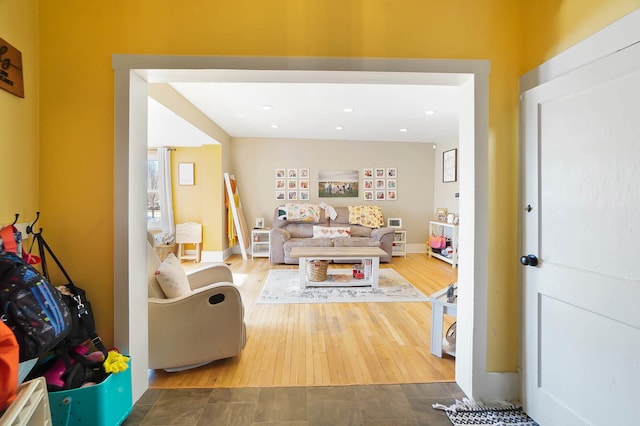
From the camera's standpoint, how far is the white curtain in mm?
5469

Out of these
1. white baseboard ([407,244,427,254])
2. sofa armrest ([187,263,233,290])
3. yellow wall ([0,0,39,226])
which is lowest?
white baseboard ([407,244,427,254])

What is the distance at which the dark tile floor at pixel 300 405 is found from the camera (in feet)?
5.08

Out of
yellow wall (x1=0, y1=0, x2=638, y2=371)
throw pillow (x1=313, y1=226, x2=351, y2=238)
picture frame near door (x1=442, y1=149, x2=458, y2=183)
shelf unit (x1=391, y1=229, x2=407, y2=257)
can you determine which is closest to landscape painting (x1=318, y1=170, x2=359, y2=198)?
throw pillow (x1=313, y1=226, x2=351, y2=238)

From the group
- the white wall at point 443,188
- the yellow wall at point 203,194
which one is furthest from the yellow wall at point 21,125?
the white wall at point 443,188

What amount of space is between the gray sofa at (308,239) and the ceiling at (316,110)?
181 cm

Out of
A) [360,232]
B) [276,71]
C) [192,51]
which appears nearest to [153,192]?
[360,232]

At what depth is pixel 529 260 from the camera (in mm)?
1540

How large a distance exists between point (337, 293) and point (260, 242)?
102 inches

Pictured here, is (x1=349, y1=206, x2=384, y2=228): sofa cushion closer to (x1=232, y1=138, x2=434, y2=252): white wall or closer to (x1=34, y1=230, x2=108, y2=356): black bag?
(x1=232, y1=138, x2=434, y2=252): white wall

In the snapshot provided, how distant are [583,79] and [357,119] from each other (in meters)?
3.41

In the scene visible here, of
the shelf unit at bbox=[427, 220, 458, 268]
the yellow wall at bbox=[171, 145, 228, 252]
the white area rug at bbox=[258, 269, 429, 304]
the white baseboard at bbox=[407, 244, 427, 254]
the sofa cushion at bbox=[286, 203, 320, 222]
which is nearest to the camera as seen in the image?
the white area rug at bbox=[258, 269, 429, 304]

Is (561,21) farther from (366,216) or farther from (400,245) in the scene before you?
(400,245)

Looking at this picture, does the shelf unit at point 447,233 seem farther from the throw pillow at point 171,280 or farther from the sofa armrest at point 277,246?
the throw pillow at point 171,280

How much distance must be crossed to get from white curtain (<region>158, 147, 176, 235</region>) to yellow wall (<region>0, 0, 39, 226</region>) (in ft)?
13.5
